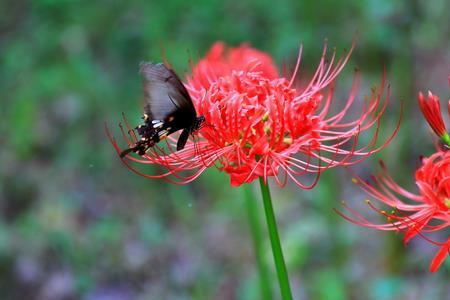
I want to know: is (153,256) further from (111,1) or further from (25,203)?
(111,1)

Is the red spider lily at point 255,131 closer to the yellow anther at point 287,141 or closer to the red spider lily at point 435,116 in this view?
the yellow anther at point 287,141

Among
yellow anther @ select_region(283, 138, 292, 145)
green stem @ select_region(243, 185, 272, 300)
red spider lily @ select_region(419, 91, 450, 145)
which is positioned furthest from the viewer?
green stem @ select_region(243, 185, 272, 300)

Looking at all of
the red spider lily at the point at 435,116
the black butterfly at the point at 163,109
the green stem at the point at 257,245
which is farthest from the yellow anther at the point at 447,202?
the green stem at the point at 257,245

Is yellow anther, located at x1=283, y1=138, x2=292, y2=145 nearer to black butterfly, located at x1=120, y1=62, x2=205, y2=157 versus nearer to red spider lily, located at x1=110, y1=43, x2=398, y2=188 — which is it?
red spider lily, located at x1=110, y1=43, x2=398, y2=188

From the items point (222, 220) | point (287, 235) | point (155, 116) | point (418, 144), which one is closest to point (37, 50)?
point (222, 220)

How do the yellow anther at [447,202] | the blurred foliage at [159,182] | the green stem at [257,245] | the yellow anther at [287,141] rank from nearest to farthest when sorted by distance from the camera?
the yellow anther at [447,202], the yellow anther at [287,141], the green stem at [257,245], the blurred foliage at [159,182]

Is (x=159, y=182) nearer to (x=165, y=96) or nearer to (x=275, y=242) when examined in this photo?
(x=165, y=96)

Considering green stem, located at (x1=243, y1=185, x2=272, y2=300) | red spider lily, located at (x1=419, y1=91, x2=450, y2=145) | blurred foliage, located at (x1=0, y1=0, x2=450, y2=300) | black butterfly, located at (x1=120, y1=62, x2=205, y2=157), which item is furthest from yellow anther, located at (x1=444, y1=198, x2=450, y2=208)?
blurred foliage, located at (x1=0, y1=0, x2=450, y2=300)

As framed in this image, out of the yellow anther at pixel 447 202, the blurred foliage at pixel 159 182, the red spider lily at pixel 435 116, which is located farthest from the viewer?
the blurred foliage at pixel 159 182

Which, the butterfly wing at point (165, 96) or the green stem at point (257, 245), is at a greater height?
the butterfly wing at point (165, 96)

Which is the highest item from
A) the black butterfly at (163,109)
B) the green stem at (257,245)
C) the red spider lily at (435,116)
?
the black butterfly at (163,109)
